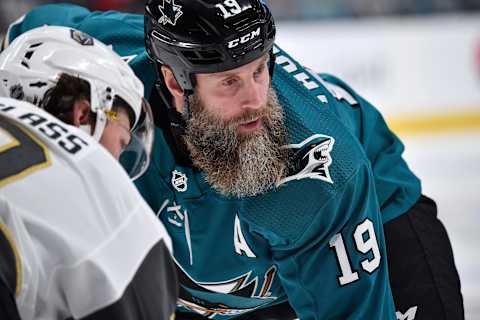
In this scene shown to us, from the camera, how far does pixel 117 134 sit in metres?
1.61

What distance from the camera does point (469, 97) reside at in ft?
15.5

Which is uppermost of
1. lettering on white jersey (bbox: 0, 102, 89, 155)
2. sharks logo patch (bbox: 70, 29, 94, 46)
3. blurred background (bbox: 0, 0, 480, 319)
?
lettering on white jersey (bbox: 0, 102, 89, 155)

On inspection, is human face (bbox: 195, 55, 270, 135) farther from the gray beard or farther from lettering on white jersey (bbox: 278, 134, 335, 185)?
lettering on white jersey (bbox: 278, 134, 335, 185)

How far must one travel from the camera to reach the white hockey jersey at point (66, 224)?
3.88ft

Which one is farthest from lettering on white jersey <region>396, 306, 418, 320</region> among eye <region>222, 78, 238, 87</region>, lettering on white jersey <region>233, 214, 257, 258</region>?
eye <region>222, 78, 238, 87</region>

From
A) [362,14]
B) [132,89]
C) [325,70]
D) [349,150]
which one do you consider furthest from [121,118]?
[362,14]

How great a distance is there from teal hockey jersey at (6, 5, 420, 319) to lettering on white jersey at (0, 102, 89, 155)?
0.79 meters

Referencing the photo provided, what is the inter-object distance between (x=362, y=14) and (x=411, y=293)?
2.77m

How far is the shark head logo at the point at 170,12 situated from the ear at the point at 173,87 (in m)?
0.14

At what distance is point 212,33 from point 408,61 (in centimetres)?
288

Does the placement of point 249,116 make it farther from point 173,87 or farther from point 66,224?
point 66,224

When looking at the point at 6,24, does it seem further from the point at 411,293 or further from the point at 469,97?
the point at 411,293

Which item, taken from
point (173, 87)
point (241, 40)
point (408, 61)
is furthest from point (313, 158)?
point (408, 61)

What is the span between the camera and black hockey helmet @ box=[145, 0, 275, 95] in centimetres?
199
